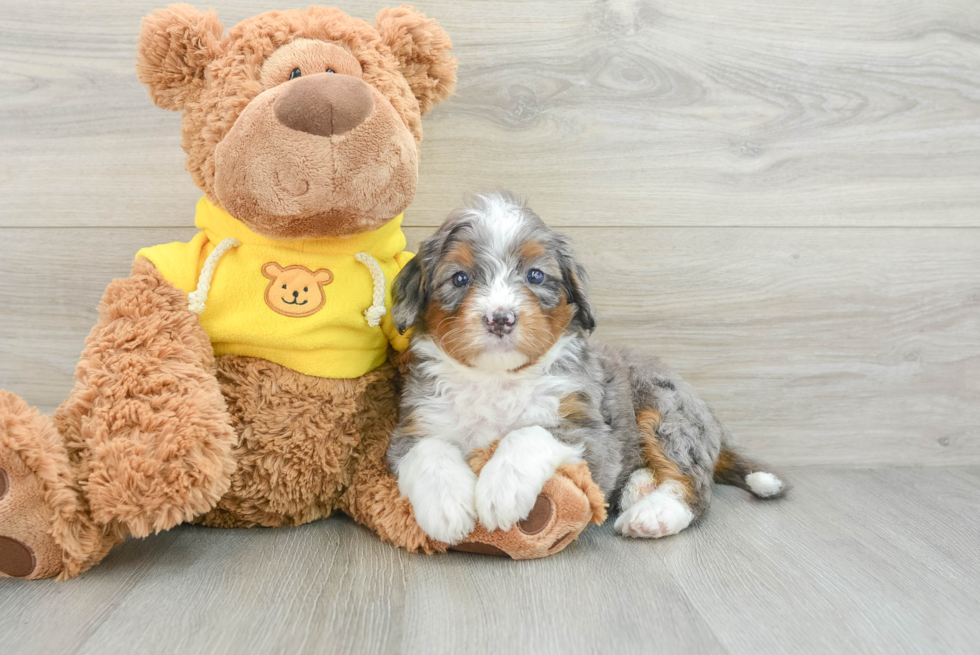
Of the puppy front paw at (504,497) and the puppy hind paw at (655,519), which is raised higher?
the puppy front paw at (504,497)

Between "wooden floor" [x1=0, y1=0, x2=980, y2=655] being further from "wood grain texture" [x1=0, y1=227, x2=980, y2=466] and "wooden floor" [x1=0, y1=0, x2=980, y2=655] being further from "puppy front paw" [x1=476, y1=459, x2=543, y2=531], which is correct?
"puppy front paw" [x1=476, y1=459, x2=543, y2=531]

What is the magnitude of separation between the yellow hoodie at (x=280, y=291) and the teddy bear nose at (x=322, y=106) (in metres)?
0.34

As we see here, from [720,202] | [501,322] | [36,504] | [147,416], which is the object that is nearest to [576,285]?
[501,322]

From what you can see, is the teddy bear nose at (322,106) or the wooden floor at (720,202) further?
the wooden floor at (720,202)

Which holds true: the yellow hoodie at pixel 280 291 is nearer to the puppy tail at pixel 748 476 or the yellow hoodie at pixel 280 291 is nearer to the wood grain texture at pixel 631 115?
the wood grain texture at pixel 631 115

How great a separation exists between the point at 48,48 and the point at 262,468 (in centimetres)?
153

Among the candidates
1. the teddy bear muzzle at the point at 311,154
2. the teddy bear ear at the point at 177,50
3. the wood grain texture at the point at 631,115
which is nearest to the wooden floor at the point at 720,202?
the wood grain texture at the point at 631,115

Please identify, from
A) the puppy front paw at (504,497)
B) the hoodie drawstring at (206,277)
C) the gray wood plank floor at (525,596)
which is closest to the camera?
the gray wood plank floor at (525,596)

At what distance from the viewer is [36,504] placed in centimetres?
151

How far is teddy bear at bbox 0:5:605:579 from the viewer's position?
1546 mm

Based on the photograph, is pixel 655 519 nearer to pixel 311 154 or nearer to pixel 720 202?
pixel 720 202

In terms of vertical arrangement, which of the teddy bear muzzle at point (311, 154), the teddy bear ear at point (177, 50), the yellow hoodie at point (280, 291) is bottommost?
the yellow hoodie at point (280, 291)

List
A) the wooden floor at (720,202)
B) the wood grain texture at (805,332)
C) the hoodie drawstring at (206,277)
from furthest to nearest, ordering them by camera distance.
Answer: the wood grain texture at (805,332) → the wooden floor at (720,202) → the hoodie drawstring at (206,277)

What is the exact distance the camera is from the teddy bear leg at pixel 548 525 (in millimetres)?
1682
